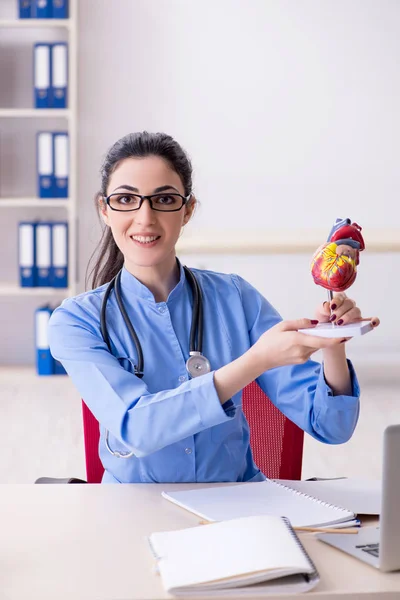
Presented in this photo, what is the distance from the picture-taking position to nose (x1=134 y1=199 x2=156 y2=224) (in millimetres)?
1605

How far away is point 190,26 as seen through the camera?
4.91m

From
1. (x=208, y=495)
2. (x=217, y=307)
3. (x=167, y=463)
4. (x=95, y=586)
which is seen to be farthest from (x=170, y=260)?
(x=95, y=586)

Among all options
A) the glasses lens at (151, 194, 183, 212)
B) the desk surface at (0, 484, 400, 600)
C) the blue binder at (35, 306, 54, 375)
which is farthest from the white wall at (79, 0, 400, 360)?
the desk surface at (0, 484, 400, 600)

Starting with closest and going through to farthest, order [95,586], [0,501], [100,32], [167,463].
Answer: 1. [95,586]
2. [0,501]
3. [167,463]
4. [100,32]

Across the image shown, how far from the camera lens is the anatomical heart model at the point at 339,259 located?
1.38 m

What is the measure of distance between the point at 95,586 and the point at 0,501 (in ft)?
1.25

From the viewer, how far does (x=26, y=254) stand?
15.0 ft

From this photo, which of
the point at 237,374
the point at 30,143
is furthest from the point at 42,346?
the point at 237,374

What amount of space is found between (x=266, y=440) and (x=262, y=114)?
352cm

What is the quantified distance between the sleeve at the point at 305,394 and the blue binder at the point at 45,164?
302 centimetres

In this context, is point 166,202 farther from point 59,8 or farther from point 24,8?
point 24,8

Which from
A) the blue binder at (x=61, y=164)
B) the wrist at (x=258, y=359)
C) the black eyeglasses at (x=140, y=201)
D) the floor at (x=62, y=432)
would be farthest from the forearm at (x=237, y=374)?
the blue binder at (x=61, y=164)

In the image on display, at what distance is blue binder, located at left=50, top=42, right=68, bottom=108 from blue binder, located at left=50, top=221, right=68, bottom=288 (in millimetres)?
688

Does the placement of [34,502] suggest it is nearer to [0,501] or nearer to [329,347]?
[0,501]
